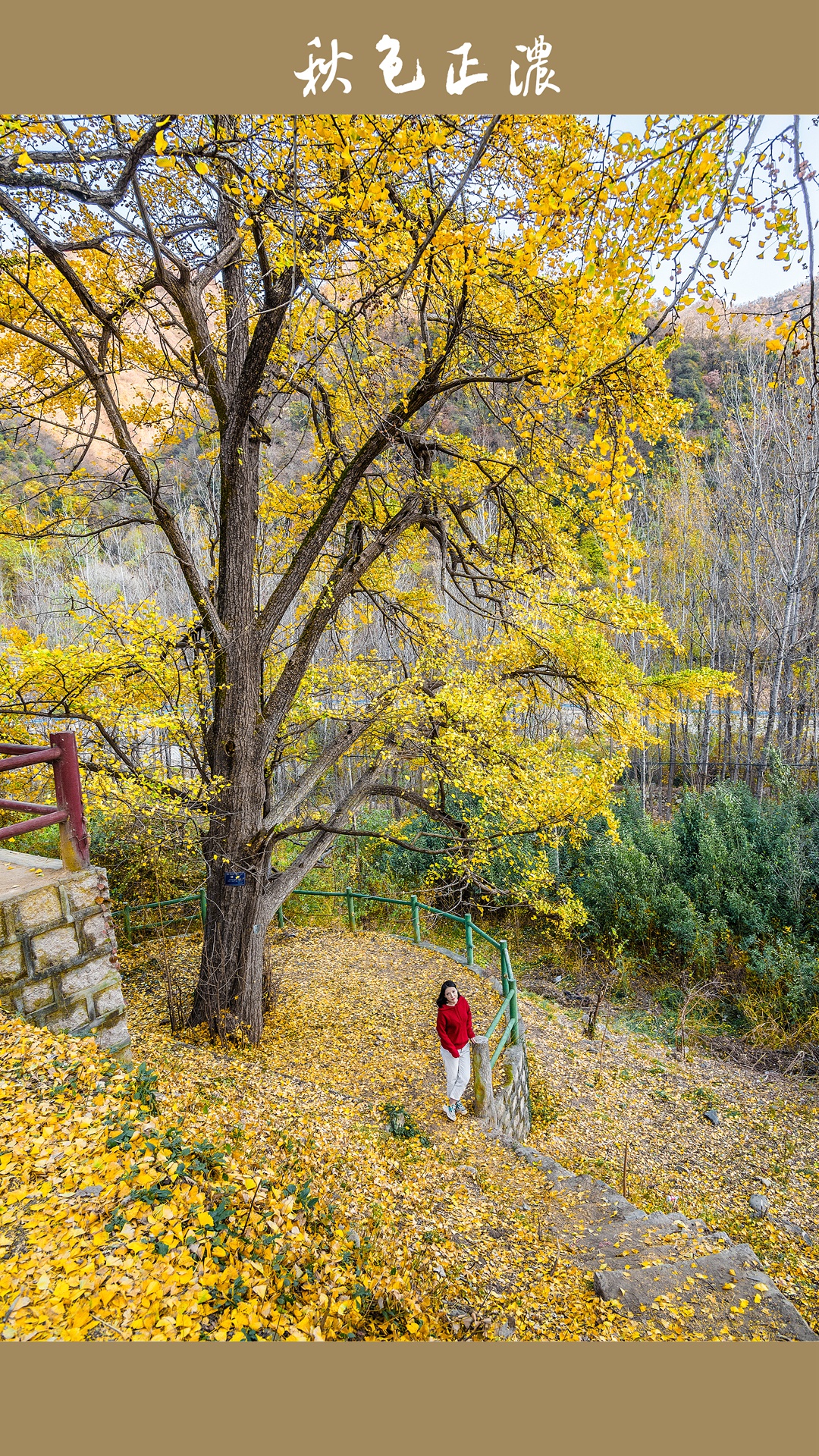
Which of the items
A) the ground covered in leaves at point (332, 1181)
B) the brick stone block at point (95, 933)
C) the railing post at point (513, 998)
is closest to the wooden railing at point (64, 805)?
the brick stone block at point (95, 933)

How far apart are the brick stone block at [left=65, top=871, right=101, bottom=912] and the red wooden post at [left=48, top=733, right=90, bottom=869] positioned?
80 mm

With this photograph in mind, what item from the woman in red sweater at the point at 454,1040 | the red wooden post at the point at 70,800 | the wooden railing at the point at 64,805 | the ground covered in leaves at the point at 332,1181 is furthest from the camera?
the woman in red sweater at the point at 454,1040

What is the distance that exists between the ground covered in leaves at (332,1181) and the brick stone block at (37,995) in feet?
0.36

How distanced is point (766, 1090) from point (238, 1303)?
7.58 metres

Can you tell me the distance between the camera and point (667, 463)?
1984 cm

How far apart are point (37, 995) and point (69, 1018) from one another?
230 millimetres

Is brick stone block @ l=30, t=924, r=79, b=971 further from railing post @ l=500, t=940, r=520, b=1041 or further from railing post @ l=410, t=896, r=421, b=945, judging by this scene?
railing post @ l=410, t=896, r=421, b=945

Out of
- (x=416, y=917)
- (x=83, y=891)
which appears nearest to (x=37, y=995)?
(x=83, y=891)

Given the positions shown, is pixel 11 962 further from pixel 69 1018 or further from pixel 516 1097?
pixel 516 1097

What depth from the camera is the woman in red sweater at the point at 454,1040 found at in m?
5.24

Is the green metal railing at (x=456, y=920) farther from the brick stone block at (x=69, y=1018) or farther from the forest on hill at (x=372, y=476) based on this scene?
the brick stone block at (x=69, y=1018)

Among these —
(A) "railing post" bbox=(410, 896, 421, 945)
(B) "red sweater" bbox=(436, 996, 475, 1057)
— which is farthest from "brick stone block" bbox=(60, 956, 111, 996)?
(A) "railing post" bbox=(410, 896, 421, 945)

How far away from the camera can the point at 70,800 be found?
3264 mm

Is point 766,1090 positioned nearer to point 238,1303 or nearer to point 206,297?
point 238,1303
